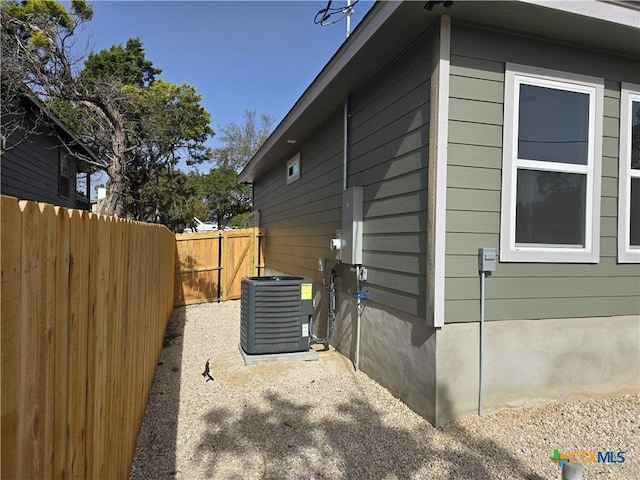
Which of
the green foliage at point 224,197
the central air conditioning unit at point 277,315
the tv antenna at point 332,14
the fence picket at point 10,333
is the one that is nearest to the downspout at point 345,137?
the central air conditioning unit at point 277,315

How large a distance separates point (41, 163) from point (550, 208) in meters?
12.4

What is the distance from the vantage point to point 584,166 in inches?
148

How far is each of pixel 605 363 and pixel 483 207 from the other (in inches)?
80.3

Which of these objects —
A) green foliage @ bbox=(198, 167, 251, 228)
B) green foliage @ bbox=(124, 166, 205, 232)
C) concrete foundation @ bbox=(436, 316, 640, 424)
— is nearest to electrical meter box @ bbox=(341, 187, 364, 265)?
concrete foundation @ bbox=(436, 316, 640, 424)

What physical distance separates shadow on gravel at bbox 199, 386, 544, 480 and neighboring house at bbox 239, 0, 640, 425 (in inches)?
13.9

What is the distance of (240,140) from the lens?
2955cm

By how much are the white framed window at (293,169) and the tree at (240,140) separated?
861 inches

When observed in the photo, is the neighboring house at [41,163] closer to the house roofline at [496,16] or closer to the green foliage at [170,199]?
the green foliage at [170,199]

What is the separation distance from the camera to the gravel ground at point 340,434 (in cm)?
275

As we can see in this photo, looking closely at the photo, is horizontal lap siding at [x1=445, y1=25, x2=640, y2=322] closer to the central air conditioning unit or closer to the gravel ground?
the gravel ground

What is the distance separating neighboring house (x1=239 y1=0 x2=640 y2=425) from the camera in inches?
132

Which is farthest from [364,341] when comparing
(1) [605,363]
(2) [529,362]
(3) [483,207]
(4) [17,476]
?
(4) [17,476]

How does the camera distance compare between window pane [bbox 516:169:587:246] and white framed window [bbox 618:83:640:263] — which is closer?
window pane [bbox 516:169:587:246]

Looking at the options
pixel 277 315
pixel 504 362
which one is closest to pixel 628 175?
pixel 504 362
